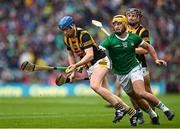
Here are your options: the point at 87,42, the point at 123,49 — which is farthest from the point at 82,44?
the point at 123,49

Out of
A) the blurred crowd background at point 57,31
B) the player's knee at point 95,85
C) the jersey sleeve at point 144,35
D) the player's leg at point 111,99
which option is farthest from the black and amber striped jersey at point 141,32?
the blurred crowd background at point 57,31

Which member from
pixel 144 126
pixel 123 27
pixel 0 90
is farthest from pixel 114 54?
pixel 0 90

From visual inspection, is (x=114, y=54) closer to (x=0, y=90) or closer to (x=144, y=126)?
(x=144, y=126)

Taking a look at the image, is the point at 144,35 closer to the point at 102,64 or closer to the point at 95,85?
the point at 102,64

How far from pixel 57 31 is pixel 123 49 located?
20158mm

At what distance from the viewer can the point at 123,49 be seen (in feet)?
51.2

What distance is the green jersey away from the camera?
1560 cm

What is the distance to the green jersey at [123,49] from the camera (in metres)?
15.6

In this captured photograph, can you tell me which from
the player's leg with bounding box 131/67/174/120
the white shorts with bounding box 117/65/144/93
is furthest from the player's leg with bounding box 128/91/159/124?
the player's leg with bounding box 131/67/174/120

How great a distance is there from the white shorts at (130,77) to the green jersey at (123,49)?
8 centimetres

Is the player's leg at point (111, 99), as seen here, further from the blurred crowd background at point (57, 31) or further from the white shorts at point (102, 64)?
the blurred crowd background at point (57, 31)

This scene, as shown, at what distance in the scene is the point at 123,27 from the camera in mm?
15578

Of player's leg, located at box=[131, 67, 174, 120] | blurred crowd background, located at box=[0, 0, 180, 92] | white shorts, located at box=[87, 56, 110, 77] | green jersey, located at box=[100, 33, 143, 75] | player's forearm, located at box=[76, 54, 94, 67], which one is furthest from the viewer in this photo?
blurred crowd background, located at box=[0, 0, 180, 92]

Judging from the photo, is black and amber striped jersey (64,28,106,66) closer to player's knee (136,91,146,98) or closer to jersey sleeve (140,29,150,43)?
jersey sleeve (140,29,150,43)
